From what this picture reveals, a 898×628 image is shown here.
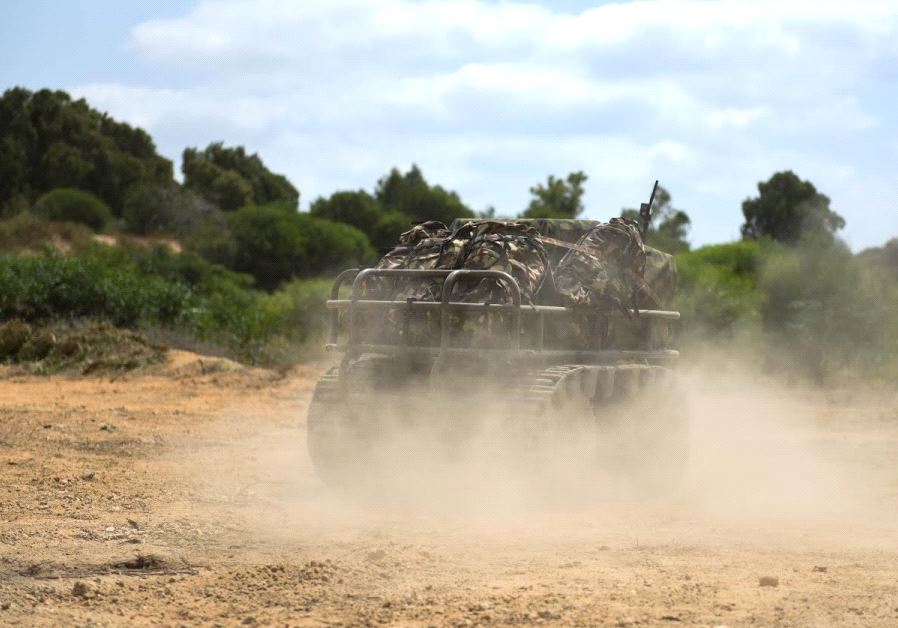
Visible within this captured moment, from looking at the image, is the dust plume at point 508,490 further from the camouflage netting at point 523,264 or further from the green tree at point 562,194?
the green tree at point 562,194

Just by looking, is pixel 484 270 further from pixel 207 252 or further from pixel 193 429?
pixel 207 252

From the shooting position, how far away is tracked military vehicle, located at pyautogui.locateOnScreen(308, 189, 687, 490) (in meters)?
9.05

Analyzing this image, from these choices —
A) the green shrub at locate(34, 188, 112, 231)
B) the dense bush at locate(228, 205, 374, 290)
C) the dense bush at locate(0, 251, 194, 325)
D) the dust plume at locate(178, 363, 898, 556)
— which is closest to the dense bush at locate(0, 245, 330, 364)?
the dense bush at locate(0, 251, 194, 325)

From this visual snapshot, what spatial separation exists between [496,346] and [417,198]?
4026 cm

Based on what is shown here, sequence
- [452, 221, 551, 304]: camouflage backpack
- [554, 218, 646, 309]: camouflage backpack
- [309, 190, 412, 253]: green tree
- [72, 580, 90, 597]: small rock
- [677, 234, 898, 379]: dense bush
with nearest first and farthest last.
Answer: [72, 580, 90, 597]: small rock < [452, 221, 551, 304]: camouflage backpack < [554, 218, 646, 309]: camouflage backpack < [677, 234, 898, 379]: dense bush < [309, 190, 412, 253]: green tree

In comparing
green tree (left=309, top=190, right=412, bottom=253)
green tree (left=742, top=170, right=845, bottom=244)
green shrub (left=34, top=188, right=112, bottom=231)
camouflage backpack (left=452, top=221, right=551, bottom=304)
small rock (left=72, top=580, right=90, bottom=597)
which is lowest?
small rock (left=72, top=580, right=90, bottom=597)

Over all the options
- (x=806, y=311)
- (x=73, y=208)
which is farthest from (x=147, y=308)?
(x=73, y=208)

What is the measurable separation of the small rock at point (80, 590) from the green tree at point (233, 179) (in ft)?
153

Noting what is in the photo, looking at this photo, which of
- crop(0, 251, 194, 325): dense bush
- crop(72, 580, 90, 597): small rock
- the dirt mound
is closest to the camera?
crop(72, 580, 90, 597): small rock

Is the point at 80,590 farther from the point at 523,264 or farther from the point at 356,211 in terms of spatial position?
the point at 356,211

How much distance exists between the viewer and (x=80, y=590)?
20.9 ft

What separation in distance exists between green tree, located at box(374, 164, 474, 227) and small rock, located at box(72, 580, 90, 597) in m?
34.1

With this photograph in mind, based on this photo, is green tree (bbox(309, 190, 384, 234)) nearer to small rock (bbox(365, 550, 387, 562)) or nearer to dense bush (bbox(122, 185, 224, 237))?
dense bush (bbox(122, 185, 224, 237))

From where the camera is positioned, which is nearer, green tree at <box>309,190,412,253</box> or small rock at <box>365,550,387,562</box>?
small rock at <box>365,550,387,562</box>
